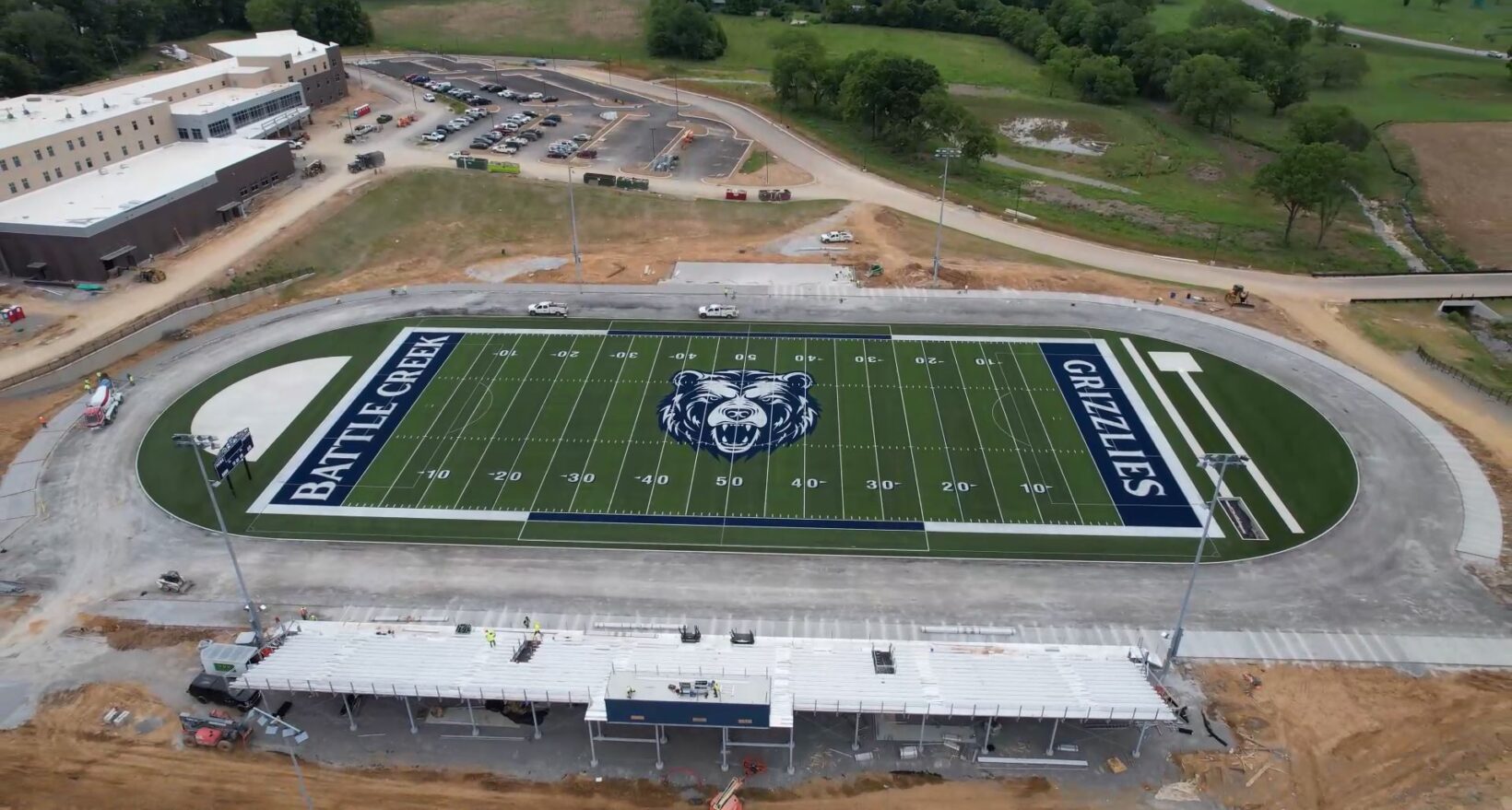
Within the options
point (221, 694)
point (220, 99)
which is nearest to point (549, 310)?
point (221, 694)

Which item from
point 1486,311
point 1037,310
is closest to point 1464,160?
point 1486,311

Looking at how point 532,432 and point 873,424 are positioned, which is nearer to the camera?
point 532,432

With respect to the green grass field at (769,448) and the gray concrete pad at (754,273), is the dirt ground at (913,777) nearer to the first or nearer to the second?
the green grass field at (769,448)

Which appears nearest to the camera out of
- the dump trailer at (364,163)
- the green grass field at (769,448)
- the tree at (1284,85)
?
the green grass field at (769,448)

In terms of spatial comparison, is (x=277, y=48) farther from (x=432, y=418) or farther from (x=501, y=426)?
(x=501, y=426)

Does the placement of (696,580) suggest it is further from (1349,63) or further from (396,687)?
(1349,63)

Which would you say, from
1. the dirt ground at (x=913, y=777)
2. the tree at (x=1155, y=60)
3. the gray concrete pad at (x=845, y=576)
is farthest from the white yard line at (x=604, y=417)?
the tree at (x=1155, y=60)

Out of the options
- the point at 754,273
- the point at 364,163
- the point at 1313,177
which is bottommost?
the point at 754,273
